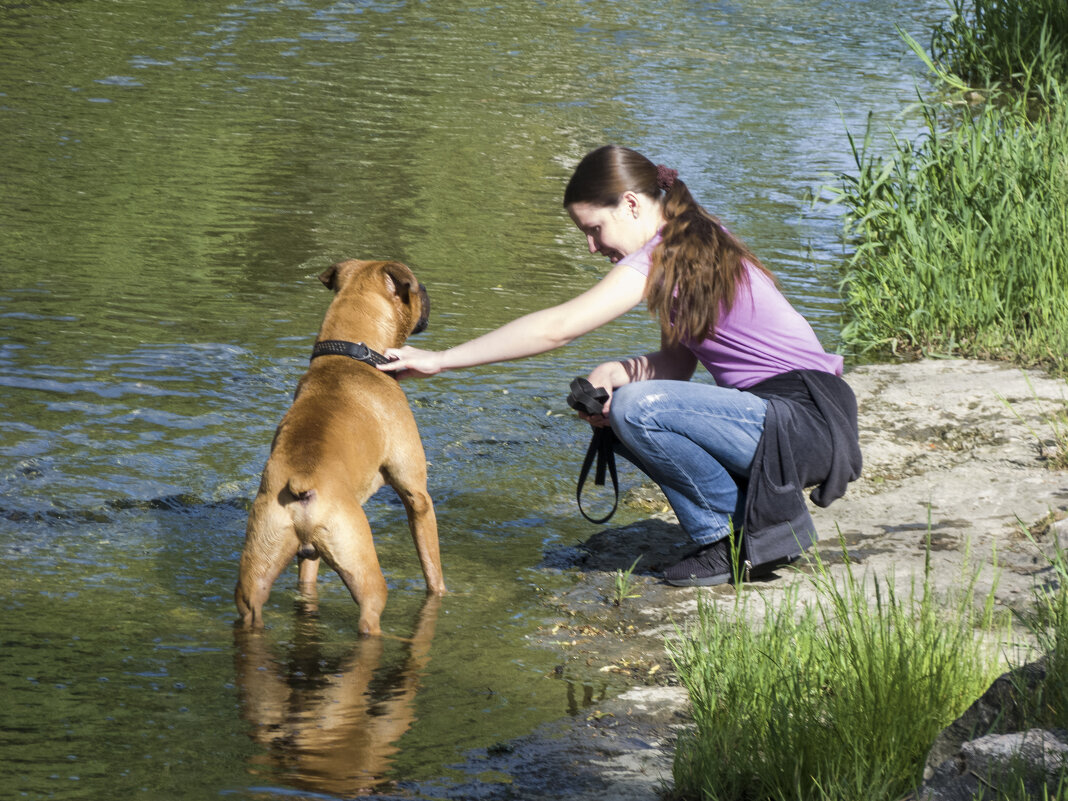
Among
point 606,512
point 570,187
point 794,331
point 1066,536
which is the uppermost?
point 570,187

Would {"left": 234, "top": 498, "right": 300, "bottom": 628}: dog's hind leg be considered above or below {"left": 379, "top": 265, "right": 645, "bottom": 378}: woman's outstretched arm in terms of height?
below

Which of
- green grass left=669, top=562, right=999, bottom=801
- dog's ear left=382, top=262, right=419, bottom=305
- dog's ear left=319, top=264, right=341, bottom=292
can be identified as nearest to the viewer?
green grass left=669, top=562, right=999, bottom=801

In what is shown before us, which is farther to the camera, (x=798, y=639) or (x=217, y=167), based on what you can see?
(x=217, y=167)

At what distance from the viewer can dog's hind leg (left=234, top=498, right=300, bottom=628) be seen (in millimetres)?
4035

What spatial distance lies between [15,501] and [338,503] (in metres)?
2.10

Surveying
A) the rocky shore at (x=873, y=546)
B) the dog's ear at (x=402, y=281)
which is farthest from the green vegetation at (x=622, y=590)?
the dog's ear at (x=402, y=281)

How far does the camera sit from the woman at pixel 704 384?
15.2 feet

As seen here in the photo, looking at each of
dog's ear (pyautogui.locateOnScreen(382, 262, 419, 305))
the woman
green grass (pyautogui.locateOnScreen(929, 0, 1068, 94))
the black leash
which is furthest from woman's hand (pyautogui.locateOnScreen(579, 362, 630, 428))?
green grass (pyautogui.locateOnScreen(929, 0, 1068, 94))

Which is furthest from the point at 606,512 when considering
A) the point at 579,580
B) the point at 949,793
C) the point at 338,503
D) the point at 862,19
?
the point at 862,19

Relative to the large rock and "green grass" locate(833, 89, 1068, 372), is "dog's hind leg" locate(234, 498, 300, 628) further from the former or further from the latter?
"green grass" locate(833, 89, 1068, 372)

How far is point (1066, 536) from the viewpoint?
448 cm

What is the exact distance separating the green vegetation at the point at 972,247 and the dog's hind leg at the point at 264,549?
14.1ft

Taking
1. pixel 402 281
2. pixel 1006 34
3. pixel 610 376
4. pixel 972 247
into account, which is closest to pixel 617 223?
pixel 610 376

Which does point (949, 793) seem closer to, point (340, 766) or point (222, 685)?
point (340, 766)
